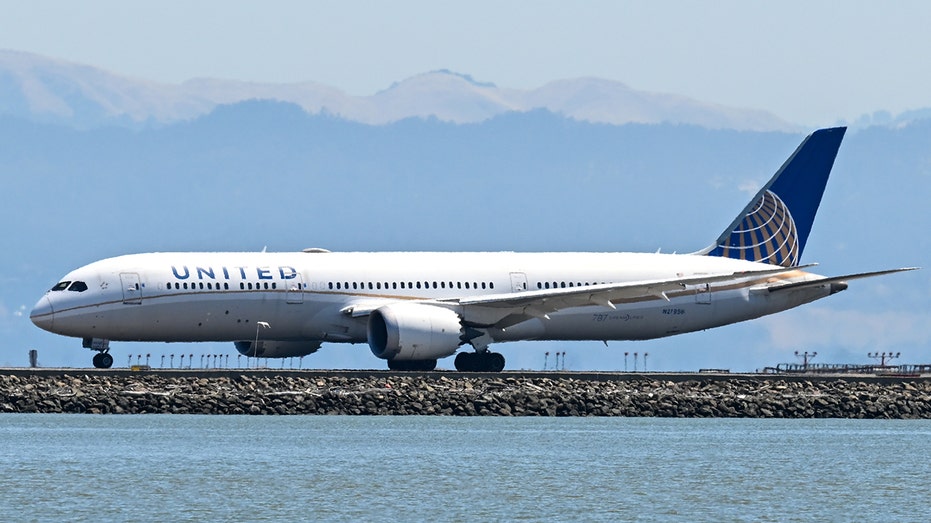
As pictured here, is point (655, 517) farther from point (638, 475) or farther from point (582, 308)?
point (582, 308)

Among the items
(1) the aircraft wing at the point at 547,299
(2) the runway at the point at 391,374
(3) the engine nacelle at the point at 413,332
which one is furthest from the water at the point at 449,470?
(1) the aircraft wing at the point at 547,299

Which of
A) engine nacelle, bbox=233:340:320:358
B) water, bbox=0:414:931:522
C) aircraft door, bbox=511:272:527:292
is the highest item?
aircraft door, bbox=511:272:527:292

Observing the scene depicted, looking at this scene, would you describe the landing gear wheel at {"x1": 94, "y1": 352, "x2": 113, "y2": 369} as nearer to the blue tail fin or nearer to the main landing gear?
the main landing gear

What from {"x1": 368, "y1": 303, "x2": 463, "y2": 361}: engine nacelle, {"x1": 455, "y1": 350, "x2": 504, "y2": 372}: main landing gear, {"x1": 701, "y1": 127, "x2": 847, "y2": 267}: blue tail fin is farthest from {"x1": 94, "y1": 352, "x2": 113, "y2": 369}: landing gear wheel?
{"x1": 701, "y1": 127, "x2": 847, "y2": 267}: blue tail fin

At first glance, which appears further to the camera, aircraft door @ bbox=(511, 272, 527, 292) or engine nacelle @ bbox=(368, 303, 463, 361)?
aircraft door @ bbox=(511, 272, 527, 292)

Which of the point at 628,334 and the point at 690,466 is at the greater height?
the point at 628,334

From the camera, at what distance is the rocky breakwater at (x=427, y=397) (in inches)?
2391

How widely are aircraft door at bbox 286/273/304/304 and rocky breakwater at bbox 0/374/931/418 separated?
260 cm

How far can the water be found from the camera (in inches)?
1628

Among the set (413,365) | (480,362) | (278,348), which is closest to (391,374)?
(413,365)

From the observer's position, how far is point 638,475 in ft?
158

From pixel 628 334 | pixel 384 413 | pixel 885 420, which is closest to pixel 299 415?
pixel 384 413

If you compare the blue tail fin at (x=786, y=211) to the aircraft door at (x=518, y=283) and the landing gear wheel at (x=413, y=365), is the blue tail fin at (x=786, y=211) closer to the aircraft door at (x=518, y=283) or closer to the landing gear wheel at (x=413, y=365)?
the aircraft door at (x=518, y=283)

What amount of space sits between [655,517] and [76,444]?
17.9 meters
